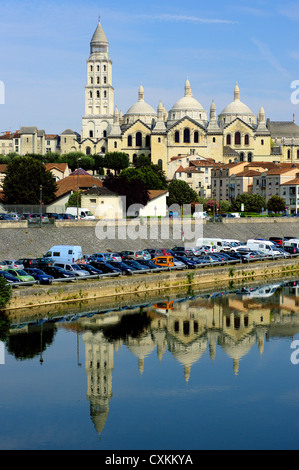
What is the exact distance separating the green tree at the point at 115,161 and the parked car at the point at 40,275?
259ft

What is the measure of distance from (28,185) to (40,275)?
3010 centimetres

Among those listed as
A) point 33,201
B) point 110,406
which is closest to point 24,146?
point 33,201

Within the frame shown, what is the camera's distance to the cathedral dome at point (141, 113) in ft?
428

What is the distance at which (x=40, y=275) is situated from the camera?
114 feet

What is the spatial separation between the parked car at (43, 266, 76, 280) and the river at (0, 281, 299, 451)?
A: 298cm

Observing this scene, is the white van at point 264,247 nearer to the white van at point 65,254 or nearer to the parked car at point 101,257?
the parked car at point 101,257

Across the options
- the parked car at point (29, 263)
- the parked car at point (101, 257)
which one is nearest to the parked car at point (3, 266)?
the parked car at point (29, 263)

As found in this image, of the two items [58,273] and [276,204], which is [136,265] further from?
[276,204]

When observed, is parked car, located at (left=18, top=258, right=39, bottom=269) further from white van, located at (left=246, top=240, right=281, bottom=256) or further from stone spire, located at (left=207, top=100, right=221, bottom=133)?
stone spire, located at (left=207, top=100, right=221, bottom=133)

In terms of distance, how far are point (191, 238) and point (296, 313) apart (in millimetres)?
19090

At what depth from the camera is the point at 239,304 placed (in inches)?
1474

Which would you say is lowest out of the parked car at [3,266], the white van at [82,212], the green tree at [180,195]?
the parked car at [3,266]

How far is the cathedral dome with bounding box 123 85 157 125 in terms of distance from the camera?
13038cm
